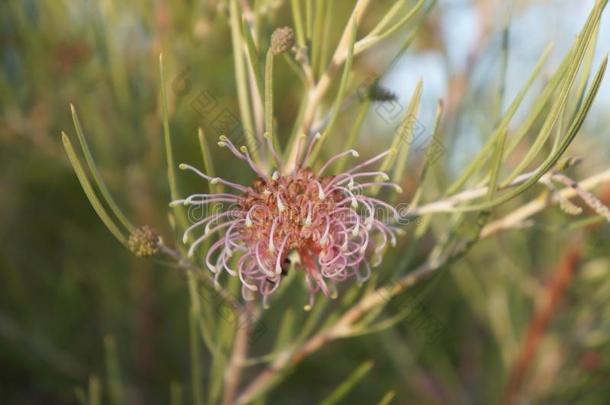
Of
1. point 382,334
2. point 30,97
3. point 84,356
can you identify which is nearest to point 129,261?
point 84,356

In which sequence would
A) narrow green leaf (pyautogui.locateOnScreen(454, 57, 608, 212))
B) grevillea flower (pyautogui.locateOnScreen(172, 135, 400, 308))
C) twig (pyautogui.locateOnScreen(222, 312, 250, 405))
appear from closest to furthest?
narrow green leaf (pyautogui.locateOnScreen(454, 57, 608, 212)) → grevillea flower (pyautogui.locateOnScreen(172, 135, 400, 308)) → twig (pyautogui.locateOnScreen(222, 312, 250, 405))

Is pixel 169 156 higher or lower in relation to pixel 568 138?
higher

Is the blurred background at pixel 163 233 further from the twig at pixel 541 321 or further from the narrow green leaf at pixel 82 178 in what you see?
the narrow green leaf at pixel 82 178

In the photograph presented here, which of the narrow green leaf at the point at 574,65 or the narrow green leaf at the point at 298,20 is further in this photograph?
the narrow green leaf at the point at 298,20

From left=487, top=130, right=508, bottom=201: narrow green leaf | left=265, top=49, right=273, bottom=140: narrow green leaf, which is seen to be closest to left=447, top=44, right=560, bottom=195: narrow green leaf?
left=487, top=130, right=508, bottom=201: narrow green leaf

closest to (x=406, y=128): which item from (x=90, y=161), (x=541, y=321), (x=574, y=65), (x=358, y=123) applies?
(x=358, y=123)

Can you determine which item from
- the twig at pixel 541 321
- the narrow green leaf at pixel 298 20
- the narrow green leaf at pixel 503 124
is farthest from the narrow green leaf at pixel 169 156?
the twig at pixel 541 321

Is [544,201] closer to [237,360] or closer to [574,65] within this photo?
[574,65]

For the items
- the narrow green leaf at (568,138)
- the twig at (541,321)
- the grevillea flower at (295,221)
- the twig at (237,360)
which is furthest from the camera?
the twig at (541,321)

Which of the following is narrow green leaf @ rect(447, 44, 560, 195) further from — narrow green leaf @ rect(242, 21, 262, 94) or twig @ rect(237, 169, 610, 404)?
narrow green leaf @ rect(242, 21, 262, 94)

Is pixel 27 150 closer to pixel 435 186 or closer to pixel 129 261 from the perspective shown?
pixel 129 261
